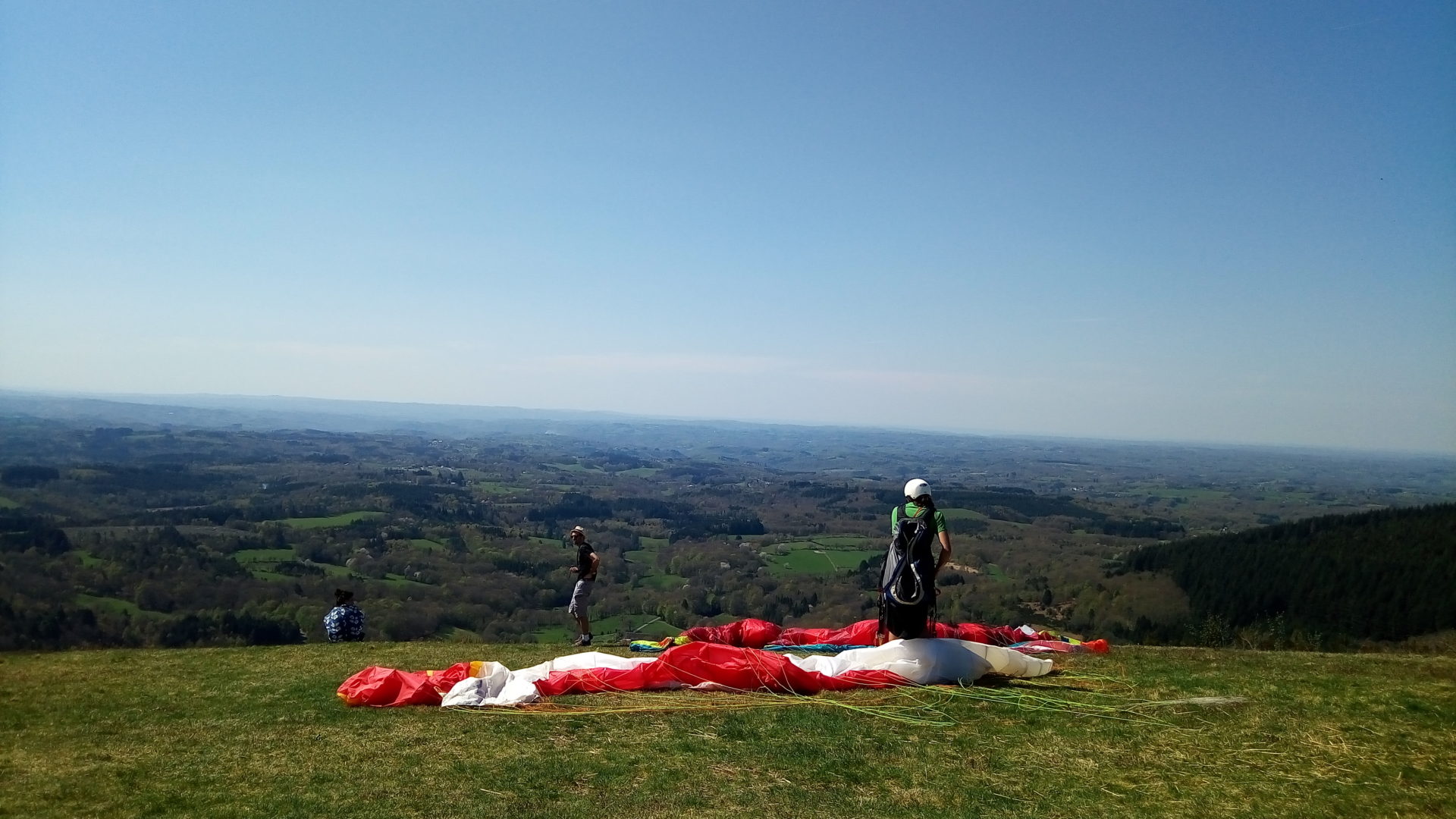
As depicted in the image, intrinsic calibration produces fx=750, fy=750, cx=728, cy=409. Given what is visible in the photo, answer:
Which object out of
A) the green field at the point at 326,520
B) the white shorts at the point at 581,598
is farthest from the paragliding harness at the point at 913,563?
the green field at the point at 326,520

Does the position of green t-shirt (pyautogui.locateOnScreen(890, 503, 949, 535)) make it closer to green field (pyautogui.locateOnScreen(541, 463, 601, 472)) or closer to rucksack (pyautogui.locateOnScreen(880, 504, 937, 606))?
rucksack (pyautogui.locateOnScreen(880, 504, 937, 606))

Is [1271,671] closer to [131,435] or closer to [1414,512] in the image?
[1414,512]

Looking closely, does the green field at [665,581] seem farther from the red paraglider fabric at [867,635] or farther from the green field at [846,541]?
the red paraglider fabric at [867,635]

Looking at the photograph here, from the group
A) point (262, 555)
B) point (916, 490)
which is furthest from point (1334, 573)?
point (262, 555)

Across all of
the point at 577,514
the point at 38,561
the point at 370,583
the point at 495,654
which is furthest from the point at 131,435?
the point at 495,654

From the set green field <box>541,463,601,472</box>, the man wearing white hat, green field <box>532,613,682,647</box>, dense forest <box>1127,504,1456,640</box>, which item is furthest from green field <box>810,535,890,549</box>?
green field <box>541,463,601,472</box>

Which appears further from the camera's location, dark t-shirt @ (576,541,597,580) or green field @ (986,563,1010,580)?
green field @ (986,563,1010,580)
